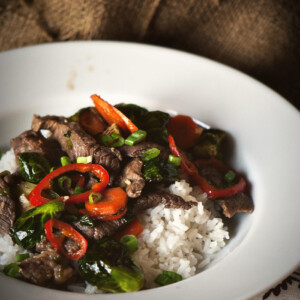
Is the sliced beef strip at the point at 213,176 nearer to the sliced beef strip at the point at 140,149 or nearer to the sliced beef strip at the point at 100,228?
the sliced beef strip at the point at 140,149

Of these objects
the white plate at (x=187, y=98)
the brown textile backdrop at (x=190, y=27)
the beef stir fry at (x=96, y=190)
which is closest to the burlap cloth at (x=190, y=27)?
the brown textile backdrop at (x=190, y=27)

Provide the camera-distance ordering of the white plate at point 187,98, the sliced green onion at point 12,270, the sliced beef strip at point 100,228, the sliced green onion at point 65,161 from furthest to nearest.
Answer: the white plate at point 187,98 < the sliced green onion at point 65,161 < the sliced beef strip at point 100,228 < the sliced green onion at point 12,270

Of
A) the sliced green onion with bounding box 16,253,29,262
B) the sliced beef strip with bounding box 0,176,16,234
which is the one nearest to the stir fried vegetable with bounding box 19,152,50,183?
the sliced beef strip with bounding box 0,176,16,234

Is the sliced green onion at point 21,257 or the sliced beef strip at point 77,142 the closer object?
the sliced green onion at point 21,257

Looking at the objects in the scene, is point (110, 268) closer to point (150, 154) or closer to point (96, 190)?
point (96, 190)

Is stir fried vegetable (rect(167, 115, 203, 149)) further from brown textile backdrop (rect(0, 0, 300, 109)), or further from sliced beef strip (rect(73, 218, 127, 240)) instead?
brown textile backdrop (rect(0, 0, 300, 109))

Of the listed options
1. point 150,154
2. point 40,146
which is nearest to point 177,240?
point 150,154
